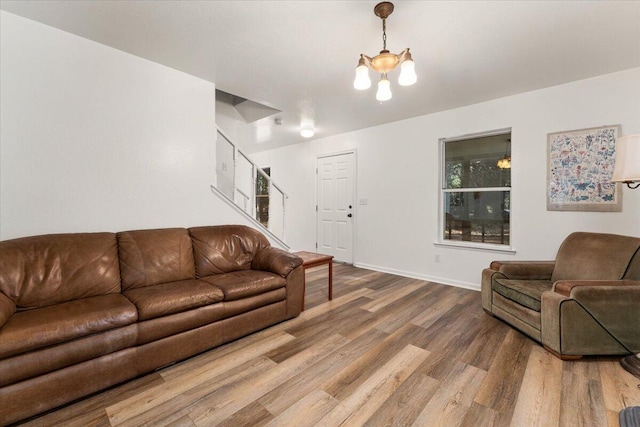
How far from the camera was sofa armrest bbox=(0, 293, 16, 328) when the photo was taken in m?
1.48

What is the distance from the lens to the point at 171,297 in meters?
1.99

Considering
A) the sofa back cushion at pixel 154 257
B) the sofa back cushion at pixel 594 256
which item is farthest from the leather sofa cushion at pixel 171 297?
the sofa back cushion at pixel 594 256

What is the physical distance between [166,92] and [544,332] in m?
3.98

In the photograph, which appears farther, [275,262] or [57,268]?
[275,262]

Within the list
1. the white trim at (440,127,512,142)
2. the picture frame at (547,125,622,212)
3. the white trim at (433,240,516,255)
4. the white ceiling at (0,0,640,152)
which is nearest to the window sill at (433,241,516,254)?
the white trim at (433,240,516,255)

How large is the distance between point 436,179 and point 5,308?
433cm

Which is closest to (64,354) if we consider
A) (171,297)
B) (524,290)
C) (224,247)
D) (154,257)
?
(171,297)

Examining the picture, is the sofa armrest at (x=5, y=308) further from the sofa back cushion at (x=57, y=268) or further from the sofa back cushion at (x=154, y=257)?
the sofa back cushion at (x=154, y=257)

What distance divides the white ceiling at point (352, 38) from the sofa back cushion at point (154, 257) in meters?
1.67

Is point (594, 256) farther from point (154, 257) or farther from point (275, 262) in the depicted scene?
point (154, 257)

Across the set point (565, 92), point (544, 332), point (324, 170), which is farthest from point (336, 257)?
point (565, 92)

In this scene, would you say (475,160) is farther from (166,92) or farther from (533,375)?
(166,92)

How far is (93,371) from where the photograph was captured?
1620 millimetres

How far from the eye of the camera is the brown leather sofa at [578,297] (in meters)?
2.00
